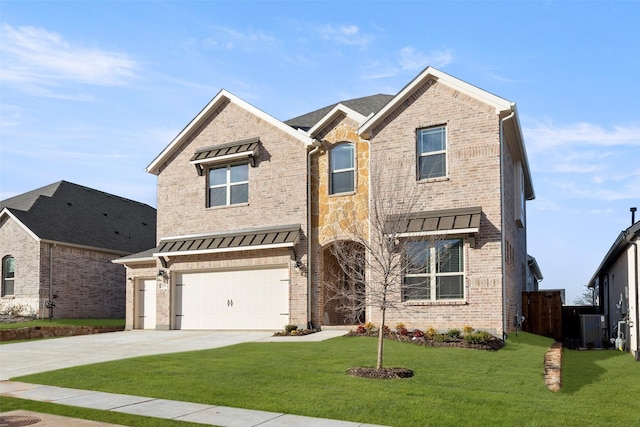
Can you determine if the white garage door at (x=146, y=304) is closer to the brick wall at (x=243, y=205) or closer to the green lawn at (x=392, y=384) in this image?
the brick wall at (x=243, y=205)

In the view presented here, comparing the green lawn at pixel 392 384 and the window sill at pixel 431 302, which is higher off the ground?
the window sill at pixel 431 302

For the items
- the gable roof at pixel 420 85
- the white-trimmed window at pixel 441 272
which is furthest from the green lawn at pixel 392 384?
the gable roof at pixel 420 85

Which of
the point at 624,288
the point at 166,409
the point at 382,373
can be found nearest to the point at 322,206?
the point at 624,288

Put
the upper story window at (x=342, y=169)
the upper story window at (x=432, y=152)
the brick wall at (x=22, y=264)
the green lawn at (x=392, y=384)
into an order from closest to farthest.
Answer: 1. the green lawn at (x=392, y=384)
2. the upper story window at (x=432, y=152)
3. the upper story window at (x=342, y=169)
4. the brick wall at (x=22, y=264)

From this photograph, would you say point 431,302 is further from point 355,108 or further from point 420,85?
point 355,108

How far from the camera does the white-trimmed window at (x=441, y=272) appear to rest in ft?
58.9

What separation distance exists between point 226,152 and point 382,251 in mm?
11857

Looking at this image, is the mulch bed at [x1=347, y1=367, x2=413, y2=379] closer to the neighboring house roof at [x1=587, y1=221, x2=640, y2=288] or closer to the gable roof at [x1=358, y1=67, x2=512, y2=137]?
the neighboring house roof at [x1=587, y1=221, x2=640, y2=288]

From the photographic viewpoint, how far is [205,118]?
24.0 meters

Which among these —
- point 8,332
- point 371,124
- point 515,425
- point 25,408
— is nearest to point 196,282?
point 8,332

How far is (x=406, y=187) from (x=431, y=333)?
4599 millimetres

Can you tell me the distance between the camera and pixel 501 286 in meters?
17.4

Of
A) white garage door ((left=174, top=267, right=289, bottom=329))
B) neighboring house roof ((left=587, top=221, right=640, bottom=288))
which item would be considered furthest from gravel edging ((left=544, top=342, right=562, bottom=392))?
white garage door ((left=174, top=267, right=289, bottom=329))

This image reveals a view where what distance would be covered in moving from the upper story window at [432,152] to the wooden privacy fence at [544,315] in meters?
7.26
